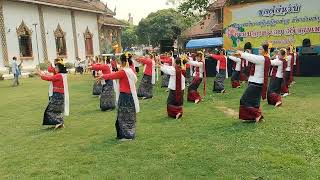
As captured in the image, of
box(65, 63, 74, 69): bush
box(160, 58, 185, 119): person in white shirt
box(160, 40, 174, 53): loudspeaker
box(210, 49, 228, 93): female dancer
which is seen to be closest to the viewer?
box(160, 58, 185, 119): person in white shirt

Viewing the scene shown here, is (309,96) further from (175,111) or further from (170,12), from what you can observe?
(170,12)

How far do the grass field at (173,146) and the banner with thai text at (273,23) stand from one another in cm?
858

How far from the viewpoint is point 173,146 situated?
275 inches

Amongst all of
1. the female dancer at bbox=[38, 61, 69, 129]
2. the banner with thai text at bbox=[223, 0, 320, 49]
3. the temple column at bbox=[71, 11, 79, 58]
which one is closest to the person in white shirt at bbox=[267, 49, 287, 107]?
the female dancer at bbox=[38, 61, 69, 129]

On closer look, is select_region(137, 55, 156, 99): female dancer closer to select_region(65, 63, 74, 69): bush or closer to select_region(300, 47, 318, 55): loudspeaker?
select_region(300, 47, 318, 55): loudspeaker

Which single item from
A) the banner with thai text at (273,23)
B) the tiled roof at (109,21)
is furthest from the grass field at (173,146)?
the tiled roof at (109,21)

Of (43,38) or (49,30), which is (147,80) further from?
(49,30)

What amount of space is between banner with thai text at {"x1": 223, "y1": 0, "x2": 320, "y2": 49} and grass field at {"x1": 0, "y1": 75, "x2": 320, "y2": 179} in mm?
8578

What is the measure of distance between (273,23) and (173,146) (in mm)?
14301

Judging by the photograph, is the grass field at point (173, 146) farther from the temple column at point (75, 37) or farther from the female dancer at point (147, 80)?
the temple column at point (75, 37)

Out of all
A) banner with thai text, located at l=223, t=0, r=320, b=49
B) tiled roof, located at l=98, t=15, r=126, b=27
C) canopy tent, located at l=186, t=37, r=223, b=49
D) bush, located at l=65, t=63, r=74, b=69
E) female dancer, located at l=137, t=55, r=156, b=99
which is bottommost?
bush, located at l=65, t=63, r=74, b=69

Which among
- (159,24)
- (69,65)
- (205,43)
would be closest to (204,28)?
(205,43)

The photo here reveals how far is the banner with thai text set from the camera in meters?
18.7

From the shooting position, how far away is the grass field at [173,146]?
5.71 metres
